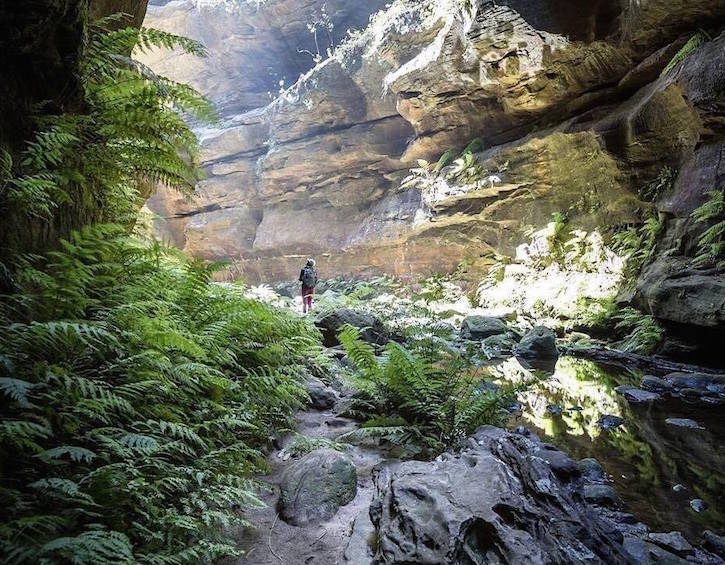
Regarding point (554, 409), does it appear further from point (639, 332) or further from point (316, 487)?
point (639, 332)

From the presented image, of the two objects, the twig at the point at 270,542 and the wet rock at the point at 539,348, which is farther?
the wet rock at the point at 539,348

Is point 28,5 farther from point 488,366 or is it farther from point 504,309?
point 504,309

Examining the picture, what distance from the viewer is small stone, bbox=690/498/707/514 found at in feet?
9.02

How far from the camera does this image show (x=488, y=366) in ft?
22.6

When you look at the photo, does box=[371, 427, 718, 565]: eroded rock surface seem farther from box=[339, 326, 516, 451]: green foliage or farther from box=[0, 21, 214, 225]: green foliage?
box=[0, 21, 214, 225]: green foliage

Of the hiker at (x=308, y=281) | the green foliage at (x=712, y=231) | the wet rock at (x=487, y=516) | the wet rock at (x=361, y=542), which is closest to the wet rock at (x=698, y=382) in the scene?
the green foliage at (x=712, y=231)

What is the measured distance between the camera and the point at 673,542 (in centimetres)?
236

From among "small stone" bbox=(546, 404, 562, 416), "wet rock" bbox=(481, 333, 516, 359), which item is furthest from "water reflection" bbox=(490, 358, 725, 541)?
"wet rock" bbox=(481, 333, 516, 359)

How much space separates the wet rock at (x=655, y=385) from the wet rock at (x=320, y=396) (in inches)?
175

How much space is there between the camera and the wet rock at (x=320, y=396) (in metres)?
4.36

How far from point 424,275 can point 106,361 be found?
15.5 m

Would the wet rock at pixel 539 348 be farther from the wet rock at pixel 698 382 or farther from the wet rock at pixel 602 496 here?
the wet rock at pixel 602 496

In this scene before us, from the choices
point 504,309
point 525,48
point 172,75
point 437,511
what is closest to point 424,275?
point 504,309

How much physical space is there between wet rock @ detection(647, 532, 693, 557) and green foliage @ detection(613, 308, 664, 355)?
5596mm
